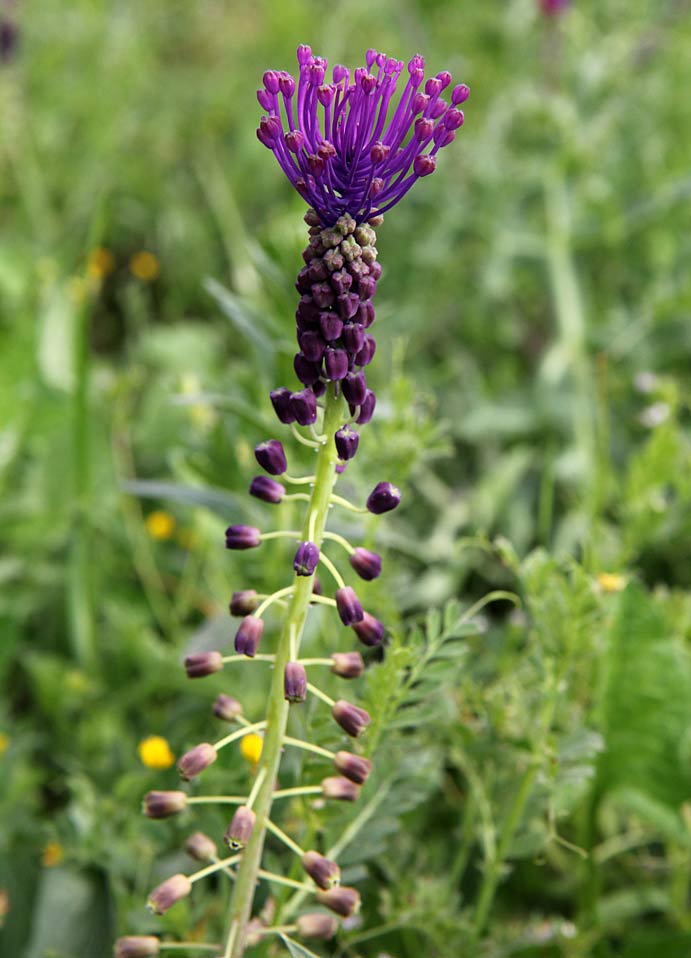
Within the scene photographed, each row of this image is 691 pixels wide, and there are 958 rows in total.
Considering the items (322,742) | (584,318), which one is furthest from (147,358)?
(322,742)

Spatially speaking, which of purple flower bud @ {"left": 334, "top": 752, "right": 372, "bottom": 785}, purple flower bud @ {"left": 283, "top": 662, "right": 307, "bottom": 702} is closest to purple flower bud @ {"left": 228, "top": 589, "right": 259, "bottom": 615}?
purple flower bud @ {"left": 283, "top": 662, "right": 307, "bottom": 702}

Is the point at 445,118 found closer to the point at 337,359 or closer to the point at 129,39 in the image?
the point at 337,359

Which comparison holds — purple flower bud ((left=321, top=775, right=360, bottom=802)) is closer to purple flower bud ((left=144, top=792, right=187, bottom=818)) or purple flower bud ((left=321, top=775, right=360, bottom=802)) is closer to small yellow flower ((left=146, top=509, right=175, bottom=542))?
purple flower bud ((left=144, top=792, right=187, bottom=818))

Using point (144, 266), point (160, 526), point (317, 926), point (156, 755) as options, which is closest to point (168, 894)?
point (317, 926)

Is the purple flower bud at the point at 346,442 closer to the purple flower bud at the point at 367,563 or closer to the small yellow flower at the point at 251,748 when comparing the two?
the purple flower bud at the point at 367,563

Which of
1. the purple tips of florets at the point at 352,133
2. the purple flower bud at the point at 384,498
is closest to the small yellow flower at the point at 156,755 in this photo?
the purple flower bud at the point at 384,498

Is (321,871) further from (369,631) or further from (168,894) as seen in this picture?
(369,631)

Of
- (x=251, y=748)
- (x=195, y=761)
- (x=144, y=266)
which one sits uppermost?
Answer: (x=144, y=266)
